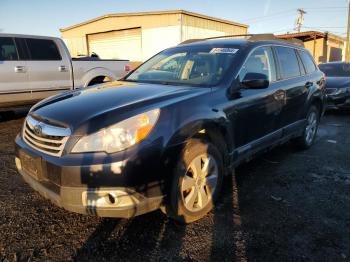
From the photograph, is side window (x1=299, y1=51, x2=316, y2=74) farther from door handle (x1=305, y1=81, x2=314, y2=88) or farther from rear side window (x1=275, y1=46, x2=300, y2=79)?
rear side window (x1=275, y1=46, x2=300, y2=79)

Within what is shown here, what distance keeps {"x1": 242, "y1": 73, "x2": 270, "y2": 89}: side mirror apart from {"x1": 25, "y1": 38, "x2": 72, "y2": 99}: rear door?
4994 mm

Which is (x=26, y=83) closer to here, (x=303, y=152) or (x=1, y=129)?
(x=1, y=129)

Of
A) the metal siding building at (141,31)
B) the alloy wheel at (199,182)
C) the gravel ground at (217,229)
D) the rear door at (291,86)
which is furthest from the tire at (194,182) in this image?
the metal siding building at (141,31)

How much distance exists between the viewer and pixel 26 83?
6.82 meters

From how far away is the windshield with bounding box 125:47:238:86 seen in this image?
11.9 feet

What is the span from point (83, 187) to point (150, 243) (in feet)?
2.47

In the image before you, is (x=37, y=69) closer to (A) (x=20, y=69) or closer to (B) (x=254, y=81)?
(A) (x=20, y=69)

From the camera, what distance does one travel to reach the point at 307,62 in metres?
5.43

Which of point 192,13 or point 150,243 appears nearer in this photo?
point 150,243

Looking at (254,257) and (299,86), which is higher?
(299,86)

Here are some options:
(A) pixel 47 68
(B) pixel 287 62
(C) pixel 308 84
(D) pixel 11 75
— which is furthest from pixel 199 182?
(A) pixel 47 68

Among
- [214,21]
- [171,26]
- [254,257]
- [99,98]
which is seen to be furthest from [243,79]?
[214,21]

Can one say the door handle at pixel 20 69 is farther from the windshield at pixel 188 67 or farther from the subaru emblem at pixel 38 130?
the subaru emblem at pixel 38 130

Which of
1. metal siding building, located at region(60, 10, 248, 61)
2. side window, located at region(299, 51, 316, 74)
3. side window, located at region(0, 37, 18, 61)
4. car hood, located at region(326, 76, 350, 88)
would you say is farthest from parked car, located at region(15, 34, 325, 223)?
metal siding building, located at region(60, 10, 248, 61)
